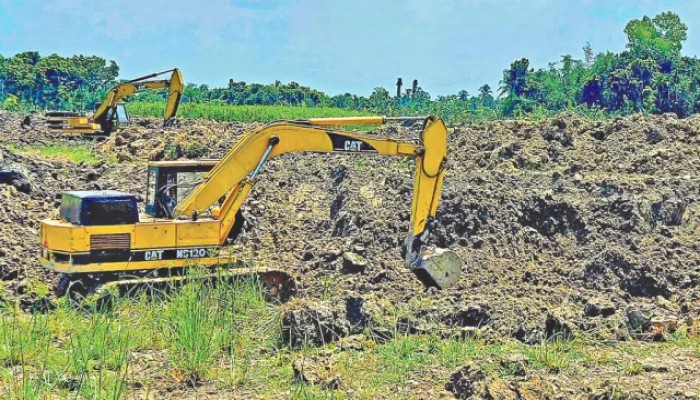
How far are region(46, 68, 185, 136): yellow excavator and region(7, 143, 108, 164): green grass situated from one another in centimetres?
116

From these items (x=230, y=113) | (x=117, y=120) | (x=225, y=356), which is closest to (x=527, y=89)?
(x=230, y=113)

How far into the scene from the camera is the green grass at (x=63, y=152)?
2270 cm

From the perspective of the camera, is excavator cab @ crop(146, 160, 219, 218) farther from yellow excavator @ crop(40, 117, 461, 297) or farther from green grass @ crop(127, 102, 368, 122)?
green grass @ crop(127, 102, 368, 122)

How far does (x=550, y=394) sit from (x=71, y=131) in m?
23.2

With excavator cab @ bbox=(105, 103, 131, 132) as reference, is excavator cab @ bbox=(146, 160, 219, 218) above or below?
A: below

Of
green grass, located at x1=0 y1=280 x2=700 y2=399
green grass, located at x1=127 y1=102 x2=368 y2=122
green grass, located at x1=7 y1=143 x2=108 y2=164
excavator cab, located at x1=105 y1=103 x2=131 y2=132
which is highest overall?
green grass, located at x1=127 y1=102 x2=368 y2=122

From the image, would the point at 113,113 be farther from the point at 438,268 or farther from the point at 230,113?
the point at 438,268

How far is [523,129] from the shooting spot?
18609mm

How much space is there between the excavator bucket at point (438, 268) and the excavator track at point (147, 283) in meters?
1.69

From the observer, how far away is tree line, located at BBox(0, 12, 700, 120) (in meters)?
39.2

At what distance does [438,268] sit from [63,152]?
17010 millimetres

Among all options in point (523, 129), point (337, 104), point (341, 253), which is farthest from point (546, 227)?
point (337, 104)

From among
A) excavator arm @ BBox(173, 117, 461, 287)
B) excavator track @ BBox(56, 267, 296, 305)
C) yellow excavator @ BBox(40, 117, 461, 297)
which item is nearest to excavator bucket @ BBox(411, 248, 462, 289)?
yellow excavator @ BBox(40, 117, 461, 297)

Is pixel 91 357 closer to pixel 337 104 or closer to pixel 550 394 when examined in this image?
pixel 550 394
